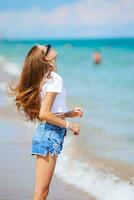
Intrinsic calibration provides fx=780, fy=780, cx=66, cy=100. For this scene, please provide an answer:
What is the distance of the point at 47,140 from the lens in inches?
174

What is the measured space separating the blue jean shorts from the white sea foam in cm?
168

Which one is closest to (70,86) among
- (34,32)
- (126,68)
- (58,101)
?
(126,68)

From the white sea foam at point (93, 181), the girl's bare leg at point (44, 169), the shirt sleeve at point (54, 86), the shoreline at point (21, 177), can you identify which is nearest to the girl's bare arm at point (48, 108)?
the shirt sleeve at point (54, 86)

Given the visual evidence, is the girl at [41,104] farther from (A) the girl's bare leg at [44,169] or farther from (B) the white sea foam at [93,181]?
(B) the white sea foam at [93,181]

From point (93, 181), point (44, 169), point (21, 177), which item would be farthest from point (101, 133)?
point (44, 169)

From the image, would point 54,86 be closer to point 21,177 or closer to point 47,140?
point 47,140

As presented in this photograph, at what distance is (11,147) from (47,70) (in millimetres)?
3608

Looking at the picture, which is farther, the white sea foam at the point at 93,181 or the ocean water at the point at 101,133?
the ocean water at the point at 101,133

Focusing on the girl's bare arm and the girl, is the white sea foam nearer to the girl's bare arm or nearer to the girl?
the girl

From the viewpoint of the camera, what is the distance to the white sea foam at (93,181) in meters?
6.17

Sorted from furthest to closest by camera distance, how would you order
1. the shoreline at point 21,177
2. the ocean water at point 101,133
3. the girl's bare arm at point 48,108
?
the ocean water at point 101,133 < the shoreline at point 21,177 < the girl's bare arm at point 48,108

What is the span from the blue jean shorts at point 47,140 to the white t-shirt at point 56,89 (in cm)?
10

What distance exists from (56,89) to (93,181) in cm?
237

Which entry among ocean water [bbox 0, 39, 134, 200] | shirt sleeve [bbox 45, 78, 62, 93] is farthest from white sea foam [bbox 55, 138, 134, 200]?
shirt sleeve [bbox 45, 78, 62, 93]
